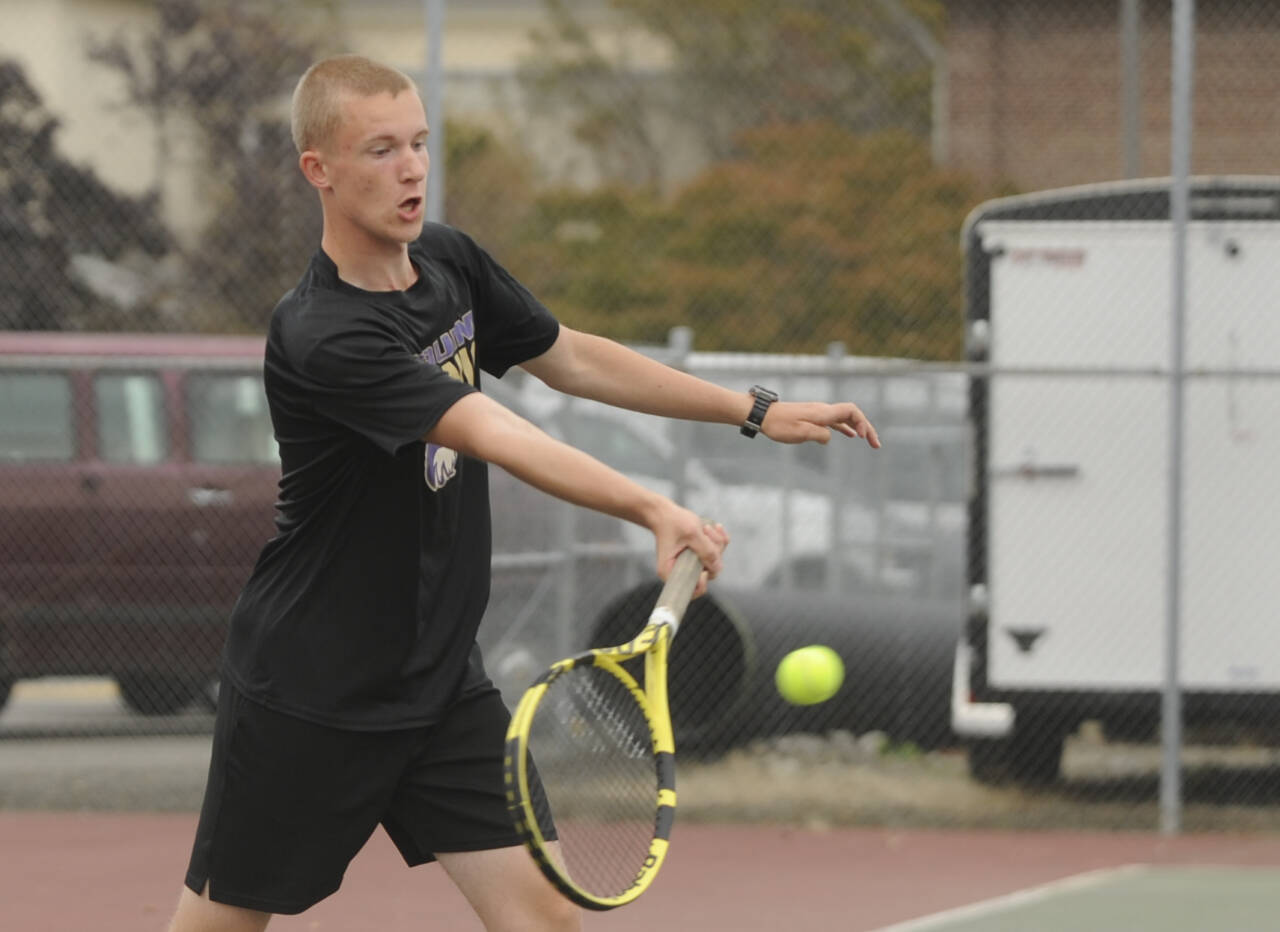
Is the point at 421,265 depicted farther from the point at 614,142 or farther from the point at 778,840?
the point at 614,142

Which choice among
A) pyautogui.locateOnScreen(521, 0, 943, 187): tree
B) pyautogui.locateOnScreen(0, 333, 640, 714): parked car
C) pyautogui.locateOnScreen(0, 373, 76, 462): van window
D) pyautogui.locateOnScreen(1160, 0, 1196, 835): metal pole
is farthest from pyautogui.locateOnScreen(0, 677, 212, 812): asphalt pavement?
pyautogui.locateOnScreen(521, 0, 943, 187): tree

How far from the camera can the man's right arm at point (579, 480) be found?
9.71 feet

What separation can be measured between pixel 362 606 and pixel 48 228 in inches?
317

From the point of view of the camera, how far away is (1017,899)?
678 centimetres

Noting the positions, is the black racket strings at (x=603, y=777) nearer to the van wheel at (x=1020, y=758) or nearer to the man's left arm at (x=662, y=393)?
the man's left arm at (x=662, y=393)

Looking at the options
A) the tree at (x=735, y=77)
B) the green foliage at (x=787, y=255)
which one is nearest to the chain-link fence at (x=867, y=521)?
the green foliage at (x=787, y=255)

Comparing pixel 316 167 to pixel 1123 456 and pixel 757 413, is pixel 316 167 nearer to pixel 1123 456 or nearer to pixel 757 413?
pixel 757 413

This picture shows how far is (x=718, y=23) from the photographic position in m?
19.6

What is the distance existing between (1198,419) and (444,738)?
18.2 feet

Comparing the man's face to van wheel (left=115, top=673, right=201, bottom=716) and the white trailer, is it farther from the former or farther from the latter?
van wheel (left=115, top=673, right=201, bottom=716)

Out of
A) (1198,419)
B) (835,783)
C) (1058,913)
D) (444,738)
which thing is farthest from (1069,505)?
(444,738)

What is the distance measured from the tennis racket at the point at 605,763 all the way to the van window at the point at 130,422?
6.07 m

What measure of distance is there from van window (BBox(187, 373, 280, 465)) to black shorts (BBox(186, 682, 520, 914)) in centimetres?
610

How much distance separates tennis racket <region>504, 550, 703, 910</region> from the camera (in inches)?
119
